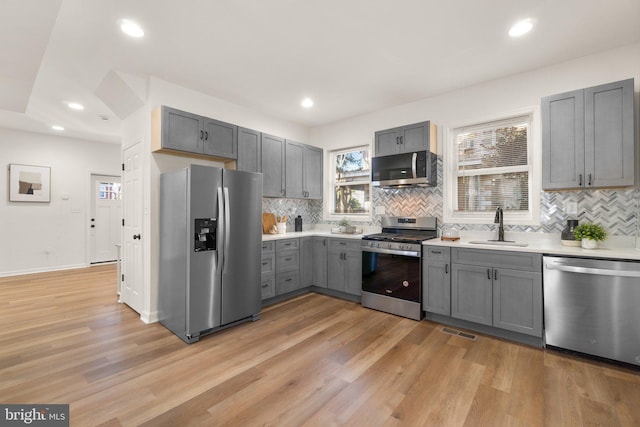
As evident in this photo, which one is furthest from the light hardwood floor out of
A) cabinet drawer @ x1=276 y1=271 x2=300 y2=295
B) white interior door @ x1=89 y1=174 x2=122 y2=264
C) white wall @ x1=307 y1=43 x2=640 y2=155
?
white interior door @ x1=89 y1=174 x2=122 y2=264

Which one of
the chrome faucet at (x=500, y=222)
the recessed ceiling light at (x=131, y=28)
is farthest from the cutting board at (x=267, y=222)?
the chrome faucet at (x=500, y=222)

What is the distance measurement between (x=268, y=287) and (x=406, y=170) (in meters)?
2.34

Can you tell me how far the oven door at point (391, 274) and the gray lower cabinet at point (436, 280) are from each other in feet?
0.28

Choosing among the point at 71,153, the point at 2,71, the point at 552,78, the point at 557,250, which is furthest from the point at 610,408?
the point at 71,153

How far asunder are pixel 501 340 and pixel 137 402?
122 inches

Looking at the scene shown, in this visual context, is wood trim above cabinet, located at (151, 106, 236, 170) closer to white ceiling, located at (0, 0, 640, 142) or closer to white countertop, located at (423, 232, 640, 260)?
white ceiling, located at (0, 0, 640, 142)

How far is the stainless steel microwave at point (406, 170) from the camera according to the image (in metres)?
3.57

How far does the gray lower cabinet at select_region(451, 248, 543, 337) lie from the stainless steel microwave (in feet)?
3.33

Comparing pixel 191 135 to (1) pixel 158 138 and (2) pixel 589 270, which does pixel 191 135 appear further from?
(2) pixel 589 270

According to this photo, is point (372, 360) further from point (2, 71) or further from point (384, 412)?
point (2, 71)

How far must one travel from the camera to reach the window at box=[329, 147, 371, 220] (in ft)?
15.4

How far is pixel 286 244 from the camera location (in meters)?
4.00

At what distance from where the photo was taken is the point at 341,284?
4.03 m

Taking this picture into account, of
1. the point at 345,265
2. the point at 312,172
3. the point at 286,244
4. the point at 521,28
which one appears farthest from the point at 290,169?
the point at 521,28
